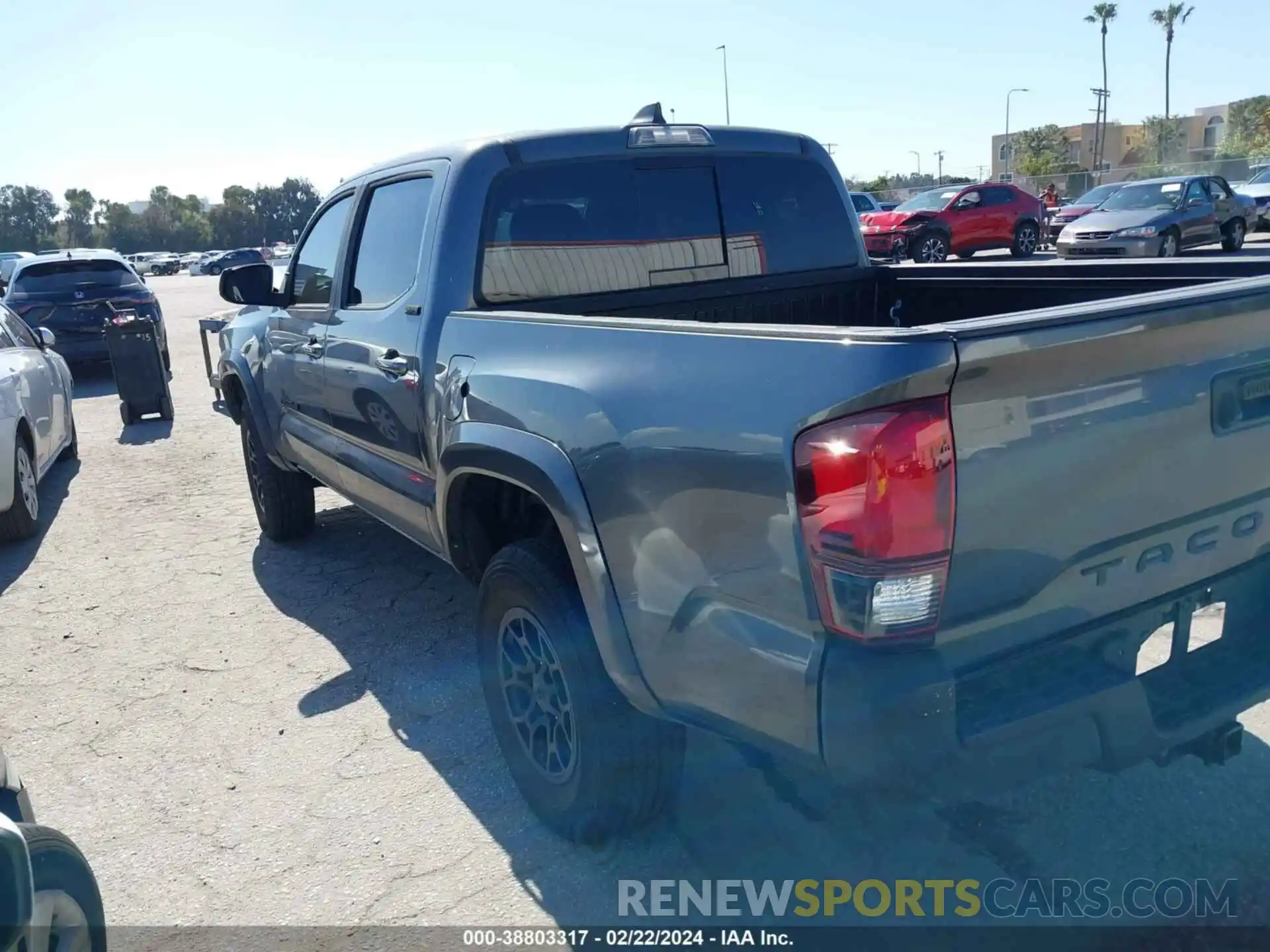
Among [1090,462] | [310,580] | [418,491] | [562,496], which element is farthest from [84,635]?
[1090,462]

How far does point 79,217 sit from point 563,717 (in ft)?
372

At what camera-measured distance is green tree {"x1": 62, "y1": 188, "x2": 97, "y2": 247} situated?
9862 centimetres

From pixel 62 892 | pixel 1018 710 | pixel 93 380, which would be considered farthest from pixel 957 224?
pixel 62 892

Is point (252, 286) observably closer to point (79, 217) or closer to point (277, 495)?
point (277, 495)

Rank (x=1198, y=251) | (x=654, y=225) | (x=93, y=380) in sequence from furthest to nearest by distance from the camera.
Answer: (x=1198, y=251) → (x=93, y=380) → (x=654, y=225)

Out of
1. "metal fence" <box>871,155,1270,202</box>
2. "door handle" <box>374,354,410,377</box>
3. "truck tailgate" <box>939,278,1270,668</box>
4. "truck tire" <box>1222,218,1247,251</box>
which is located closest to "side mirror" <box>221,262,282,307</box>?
"door handle" <box>374,354,410,377</box>

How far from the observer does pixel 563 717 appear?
299 cm

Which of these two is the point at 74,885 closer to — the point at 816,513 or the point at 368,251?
the point at 816,513

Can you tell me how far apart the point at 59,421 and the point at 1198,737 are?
8207 millimetres

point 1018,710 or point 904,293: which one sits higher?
point 904,293

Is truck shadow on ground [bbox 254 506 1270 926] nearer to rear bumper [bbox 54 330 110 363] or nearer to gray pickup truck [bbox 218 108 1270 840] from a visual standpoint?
gray pickup truck [bbox 218 108 1270 840]

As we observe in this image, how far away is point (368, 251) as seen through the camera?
13.9 ft

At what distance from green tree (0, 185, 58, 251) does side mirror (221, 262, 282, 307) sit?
104 meters

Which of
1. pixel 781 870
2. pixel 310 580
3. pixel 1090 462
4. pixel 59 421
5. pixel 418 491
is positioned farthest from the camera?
pixel 59 421
